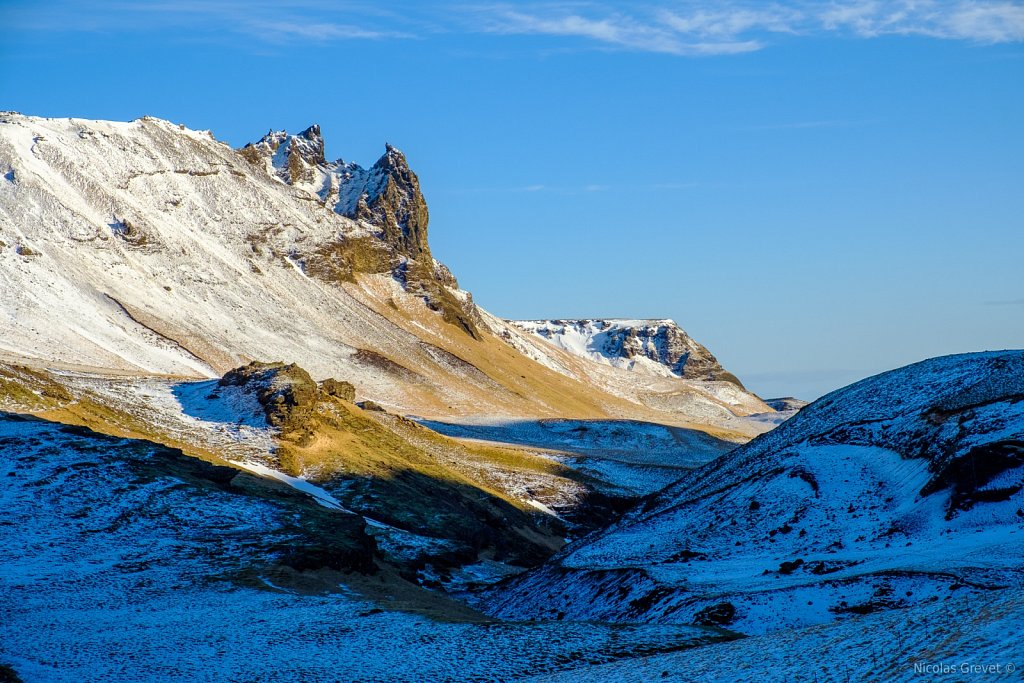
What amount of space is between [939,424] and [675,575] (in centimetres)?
1474

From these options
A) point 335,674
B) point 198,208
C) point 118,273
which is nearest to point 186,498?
point 335,674

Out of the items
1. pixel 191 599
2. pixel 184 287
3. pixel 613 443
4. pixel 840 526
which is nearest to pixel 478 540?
pixel 840 526

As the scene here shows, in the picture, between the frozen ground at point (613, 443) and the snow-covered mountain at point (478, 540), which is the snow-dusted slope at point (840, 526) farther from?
the frozen ground at point (613, 443)

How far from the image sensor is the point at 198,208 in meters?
189

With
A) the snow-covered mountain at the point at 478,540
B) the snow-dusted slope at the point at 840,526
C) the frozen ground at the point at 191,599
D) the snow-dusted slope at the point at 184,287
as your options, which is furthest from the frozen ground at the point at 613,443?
the frozen ground at the point at 191,599

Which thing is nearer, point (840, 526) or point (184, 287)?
point (840, 526)

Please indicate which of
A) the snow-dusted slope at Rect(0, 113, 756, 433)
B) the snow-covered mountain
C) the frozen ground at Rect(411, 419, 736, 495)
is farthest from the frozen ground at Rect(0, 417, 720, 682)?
the snow-dusted slope at Rect(0, 113, 756, 433)

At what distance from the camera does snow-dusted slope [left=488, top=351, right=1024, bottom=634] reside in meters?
35.6

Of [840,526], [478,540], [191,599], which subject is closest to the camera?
[191,599]

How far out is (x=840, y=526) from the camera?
43.1 m

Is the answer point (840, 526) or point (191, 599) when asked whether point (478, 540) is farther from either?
point (191, 599)

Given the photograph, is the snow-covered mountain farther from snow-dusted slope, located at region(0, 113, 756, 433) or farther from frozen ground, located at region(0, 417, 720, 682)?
snow-dusted slope, located at region(0, 113, 756, 433)

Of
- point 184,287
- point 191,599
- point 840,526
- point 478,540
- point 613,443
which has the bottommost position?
point 191,599

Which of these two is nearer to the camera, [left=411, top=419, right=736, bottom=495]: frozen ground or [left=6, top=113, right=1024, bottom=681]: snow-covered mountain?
[left=6, top=113, right=1024, bottom=681]: snow-covered mountain
